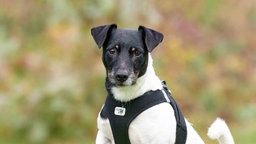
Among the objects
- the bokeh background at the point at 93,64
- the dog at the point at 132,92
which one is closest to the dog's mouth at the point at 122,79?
the dog at the point at 132,92

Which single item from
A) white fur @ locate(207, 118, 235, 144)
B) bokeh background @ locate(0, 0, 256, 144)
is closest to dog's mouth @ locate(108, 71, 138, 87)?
white fur @ locate(207, 118, 235, 144)

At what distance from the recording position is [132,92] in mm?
5461

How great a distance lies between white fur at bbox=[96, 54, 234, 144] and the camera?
5289 mm

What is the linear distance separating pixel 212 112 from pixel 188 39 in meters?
1.17

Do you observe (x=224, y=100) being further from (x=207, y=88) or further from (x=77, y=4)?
(x=77, y=4)

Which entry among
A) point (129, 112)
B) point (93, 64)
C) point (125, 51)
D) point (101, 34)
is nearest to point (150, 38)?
point (125, 51)

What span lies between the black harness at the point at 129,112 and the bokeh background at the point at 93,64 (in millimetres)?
3610

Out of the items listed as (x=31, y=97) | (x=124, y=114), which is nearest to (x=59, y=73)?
(x=31, y=97)

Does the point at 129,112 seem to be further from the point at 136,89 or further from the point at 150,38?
the point at 150,38

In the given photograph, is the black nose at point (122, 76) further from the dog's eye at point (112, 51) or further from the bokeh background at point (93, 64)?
the bokeh background at point (93, 64)

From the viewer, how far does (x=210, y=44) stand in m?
11.5

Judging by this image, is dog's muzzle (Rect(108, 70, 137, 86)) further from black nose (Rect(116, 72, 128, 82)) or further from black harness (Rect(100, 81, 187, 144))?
black harness (Rect(100, 81, 187, 144))

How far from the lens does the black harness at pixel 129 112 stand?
5.36 meters

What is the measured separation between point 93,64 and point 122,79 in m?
3.81
